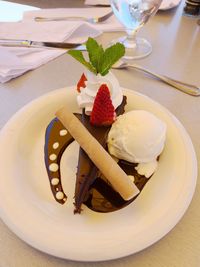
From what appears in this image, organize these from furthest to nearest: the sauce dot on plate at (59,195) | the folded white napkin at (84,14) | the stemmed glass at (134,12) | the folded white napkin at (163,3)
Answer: the folded white napkin at (163,3) → the folded white napkin at (84,14) → the stemmed glass at (134,12) → the sauce dot on plate at (59,195)

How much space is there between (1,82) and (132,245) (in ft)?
2.07

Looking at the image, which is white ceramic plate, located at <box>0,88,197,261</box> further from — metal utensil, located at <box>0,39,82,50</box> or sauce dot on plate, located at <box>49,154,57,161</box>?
metal utensil, located at <box>0,39,82,50</box>

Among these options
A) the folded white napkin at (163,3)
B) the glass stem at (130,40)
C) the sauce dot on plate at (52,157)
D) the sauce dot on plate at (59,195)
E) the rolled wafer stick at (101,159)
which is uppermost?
the folded white napkin at (163,3)

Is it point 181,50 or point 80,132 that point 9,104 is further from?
point 181,50

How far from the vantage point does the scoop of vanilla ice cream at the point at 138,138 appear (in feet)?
1.76

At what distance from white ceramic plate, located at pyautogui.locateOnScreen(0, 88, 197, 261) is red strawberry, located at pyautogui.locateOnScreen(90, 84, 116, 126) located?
3.5 inches

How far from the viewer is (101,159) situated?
50 cm

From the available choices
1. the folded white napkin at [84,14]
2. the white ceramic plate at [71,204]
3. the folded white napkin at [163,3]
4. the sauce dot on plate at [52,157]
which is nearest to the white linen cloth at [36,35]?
the folded white napkin at [84,14]

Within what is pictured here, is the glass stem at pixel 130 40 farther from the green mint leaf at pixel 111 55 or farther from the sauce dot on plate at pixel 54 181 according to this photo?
the sauce dot on plate at pixel 54 181

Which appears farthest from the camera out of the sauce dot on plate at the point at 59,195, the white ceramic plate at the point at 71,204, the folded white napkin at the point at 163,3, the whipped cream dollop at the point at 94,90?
the folded white napkin at the point at 163,3

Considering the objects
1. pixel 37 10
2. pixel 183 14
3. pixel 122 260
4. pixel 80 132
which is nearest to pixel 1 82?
pixel 80 132

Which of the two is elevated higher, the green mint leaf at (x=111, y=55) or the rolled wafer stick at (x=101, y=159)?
the green mint leaf at (x=111, y=55)

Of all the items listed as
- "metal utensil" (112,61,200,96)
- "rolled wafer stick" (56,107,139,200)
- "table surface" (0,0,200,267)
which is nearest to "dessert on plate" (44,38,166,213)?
"rolled wafer stick" (56,107,139,200)

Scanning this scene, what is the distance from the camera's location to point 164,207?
459 millimetres
